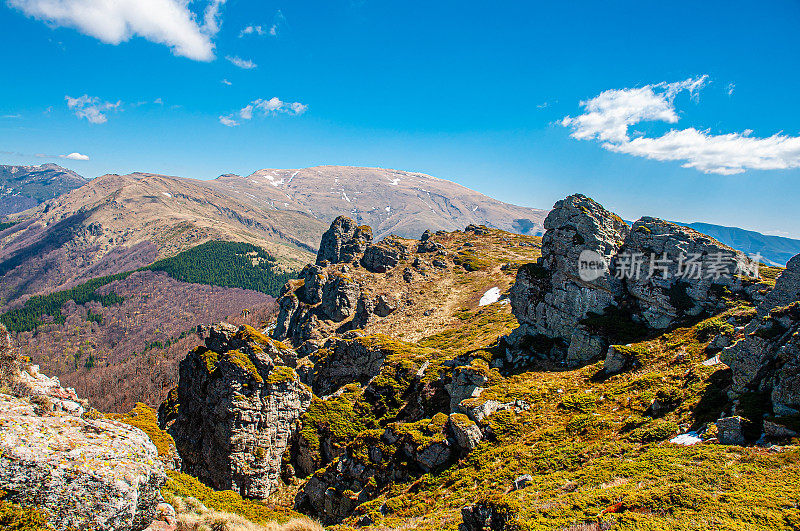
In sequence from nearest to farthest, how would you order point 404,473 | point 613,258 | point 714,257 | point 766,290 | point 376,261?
point 404,473
point 766,290
point 714,257
point 613,258
point 376,261

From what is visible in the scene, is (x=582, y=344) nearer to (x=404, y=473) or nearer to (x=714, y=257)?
(x=714, y=257)

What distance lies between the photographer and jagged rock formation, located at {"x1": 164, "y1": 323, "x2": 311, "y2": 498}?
2966cm

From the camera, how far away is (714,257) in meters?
31.0

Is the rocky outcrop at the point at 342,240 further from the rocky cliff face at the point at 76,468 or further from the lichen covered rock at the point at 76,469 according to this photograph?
the lichen covered rock at the point at 76,469

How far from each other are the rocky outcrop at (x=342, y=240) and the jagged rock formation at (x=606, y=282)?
75318 mm

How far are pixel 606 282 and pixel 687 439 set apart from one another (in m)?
20.7

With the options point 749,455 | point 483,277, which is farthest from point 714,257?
point 483,277

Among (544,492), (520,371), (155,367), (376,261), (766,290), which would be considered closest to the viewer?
(544,492)

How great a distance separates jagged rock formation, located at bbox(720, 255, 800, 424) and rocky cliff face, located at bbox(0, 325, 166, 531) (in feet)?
86.2

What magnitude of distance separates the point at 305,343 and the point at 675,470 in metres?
69.8

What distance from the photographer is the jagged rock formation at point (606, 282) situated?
102ft

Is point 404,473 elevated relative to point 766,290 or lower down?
lower down

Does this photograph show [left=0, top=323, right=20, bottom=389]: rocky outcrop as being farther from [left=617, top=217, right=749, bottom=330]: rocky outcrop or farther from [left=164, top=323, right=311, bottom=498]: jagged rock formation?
[left=617, top=217, right=749, bottom=330]: rocky outcrop

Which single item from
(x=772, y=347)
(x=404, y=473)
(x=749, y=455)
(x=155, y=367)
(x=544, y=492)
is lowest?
(x=155, y=367)
